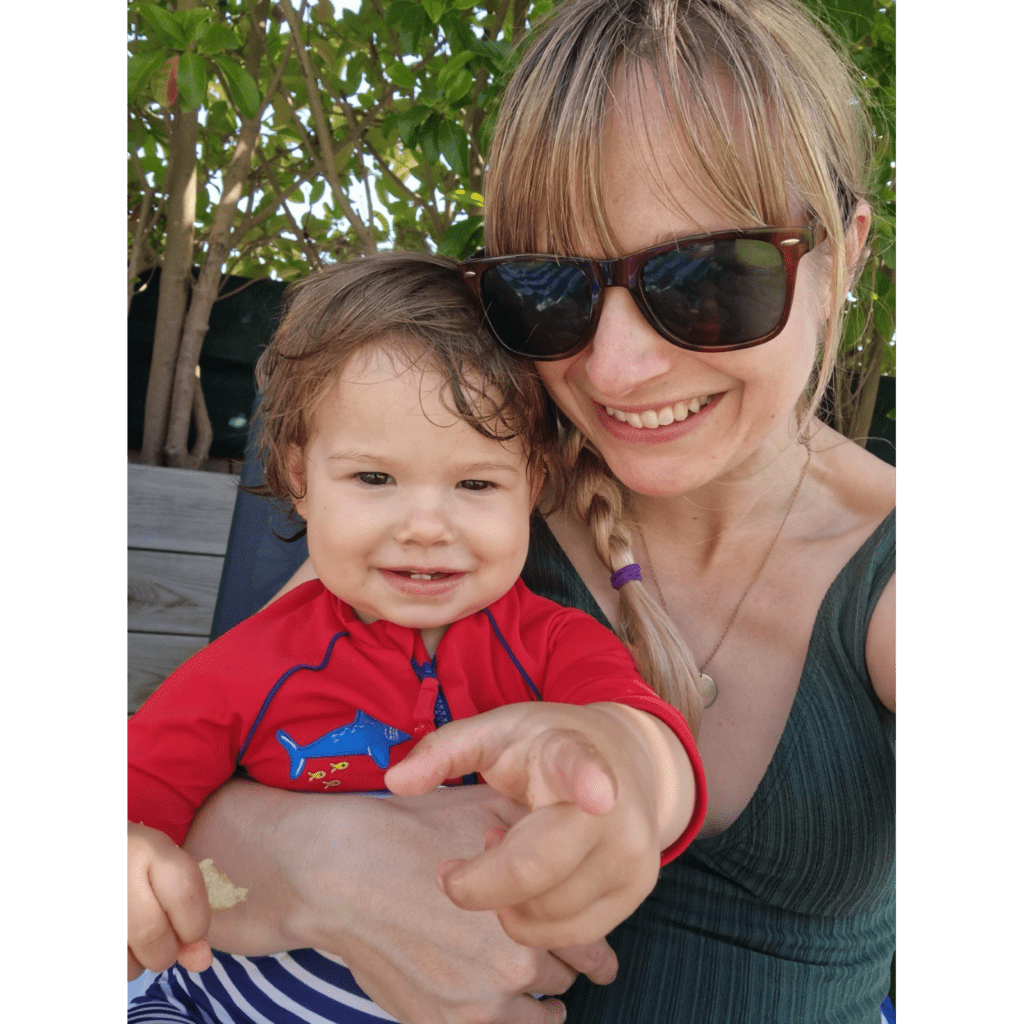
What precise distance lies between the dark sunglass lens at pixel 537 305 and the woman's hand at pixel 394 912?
1.87 ft

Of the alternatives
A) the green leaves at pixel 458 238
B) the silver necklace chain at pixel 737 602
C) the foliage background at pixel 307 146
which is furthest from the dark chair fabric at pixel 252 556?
the silver necklace chain at pixel 737 602

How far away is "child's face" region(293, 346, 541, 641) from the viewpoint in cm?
100

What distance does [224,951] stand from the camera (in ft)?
3.26

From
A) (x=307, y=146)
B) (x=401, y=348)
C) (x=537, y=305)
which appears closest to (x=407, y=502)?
(x=401, y=348)

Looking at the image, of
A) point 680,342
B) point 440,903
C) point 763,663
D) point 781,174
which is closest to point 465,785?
point 440,903

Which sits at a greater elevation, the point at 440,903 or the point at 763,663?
the point at 763,663

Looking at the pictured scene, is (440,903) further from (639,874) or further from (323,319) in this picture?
(323,319)

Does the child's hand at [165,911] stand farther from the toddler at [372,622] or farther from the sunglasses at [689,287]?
the sunglasses at [689,287]

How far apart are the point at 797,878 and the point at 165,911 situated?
31.0 inches

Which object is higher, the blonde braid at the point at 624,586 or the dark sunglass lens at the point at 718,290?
the dark sunglass lens at the point at 718,290

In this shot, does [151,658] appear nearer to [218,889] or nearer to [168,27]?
[218,889]

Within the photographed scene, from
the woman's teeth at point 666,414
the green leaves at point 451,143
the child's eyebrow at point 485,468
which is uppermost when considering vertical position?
the green leaves at point 451,143

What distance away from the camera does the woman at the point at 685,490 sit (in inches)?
36.4

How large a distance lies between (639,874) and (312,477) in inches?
25.6
